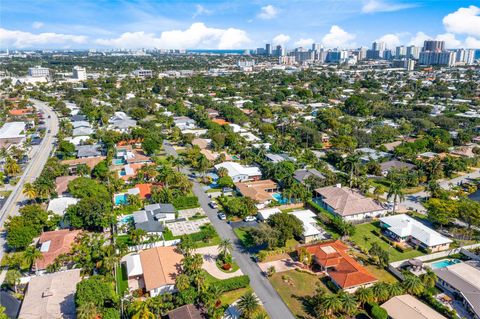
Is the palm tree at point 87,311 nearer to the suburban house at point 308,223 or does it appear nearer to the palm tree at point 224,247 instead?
the palm tree at point 224,247

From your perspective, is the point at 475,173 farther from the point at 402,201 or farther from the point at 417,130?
the point at 417,130

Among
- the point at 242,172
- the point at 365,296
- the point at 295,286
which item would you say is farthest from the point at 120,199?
the point at 365,296

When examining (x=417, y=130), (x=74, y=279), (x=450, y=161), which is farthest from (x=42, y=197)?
(x=417, y=130)

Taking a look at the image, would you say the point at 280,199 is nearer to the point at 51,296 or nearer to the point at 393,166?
the point at 393,166

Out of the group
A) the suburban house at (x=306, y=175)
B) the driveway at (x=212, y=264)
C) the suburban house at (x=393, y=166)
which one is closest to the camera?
the driveway at (x=212, y=264)

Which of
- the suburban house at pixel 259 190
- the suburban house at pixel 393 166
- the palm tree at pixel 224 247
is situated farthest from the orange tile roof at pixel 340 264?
the suburban house at pixel 393 166
